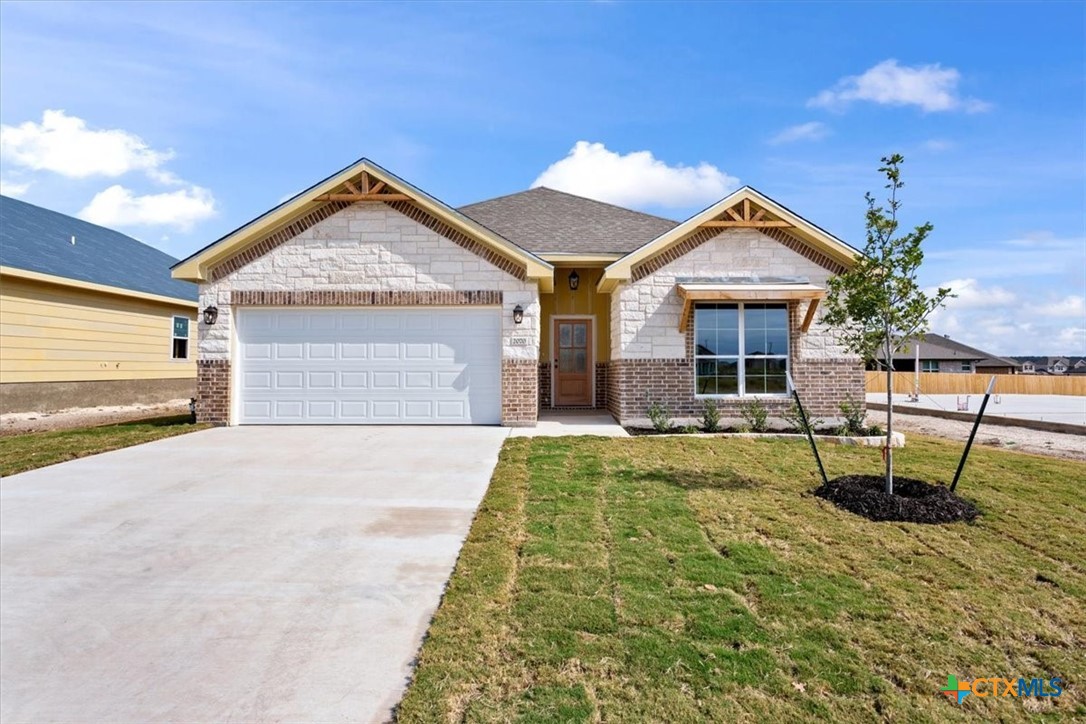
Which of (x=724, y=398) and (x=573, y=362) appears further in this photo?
(x=573, y=362)

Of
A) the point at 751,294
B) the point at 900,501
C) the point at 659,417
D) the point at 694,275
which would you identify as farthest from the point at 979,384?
the point at 900,501

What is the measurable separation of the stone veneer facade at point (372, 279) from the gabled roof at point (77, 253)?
5.74 metres

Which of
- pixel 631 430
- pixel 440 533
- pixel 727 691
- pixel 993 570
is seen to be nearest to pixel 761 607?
pixel 727 691

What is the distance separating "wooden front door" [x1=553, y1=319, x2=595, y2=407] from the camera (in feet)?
49.0

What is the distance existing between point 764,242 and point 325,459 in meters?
9.37

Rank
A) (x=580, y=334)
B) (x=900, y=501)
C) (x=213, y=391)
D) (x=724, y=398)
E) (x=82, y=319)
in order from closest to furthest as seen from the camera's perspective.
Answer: (x=900, y=501) < (x=213, y=391) < (x=724, y=398) < (x=580, y=334) < (x=82, y=319)

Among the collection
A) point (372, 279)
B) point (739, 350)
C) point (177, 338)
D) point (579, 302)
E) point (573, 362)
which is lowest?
point (573, 362)

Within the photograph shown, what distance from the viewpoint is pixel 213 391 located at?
11.7 metres

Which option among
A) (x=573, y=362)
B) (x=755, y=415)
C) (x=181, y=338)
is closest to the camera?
(x=755, y=415)

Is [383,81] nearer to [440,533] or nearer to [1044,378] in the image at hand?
[440,533]

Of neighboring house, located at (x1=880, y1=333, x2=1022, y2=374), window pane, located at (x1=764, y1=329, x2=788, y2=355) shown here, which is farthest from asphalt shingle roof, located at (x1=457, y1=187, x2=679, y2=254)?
neighboring house, located at (x1=880, y1=333, x2=1022, y2=374)

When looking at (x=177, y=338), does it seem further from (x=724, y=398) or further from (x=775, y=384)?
(x=775, y=384)

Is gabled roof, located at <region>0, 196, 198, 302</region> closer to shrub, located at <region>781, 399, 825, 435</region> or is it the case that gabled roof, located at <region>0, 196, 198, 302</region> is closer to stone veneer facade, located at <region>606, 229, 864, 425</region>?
stone veneer facade, located at <region>606, 229, 864, 425</region>

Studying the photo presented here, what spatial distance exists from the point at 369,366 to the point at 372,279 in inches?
68.8
